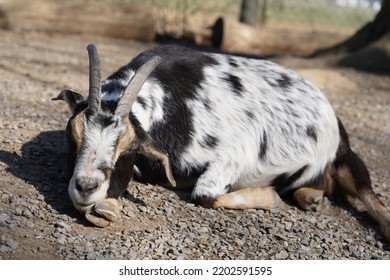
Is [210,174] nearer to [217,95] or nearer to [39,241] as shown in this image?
[217,95]

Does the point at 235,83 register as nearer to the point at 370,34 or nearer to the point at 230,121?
the point at 230,121

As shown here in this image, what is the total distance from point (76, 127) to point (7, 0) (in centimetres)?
633

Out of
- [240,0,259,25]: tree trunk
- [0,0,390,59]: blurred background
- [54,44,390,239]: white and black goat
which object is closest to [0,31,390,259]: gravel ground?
[54,44,390,239]: white and black goat

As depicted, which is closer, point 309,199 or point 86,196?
point 86,196

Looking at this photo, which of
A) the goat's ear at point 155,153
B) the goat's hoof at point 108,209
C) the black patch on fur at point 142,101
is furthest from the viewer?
the black patch on fur at point 142,101

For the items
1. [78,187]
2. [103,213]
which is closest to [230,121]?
[103,213]

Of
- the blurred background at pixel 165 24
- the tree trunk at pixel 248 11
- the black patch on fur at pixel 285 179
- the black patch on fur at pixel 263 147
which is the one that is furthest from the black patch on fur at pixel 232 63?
the tree trunk at pixel 248 11

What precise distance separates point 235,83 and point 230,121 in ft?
1.20

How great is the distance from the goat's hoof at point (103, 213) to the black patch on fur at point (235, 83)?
1552 mm

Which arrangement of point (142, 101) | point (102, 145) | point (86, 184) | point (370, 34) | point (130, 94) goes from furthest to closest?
point (370, 34)
point (142, 101)
point (130, 94)
point (102, 145)
point (86, 184)

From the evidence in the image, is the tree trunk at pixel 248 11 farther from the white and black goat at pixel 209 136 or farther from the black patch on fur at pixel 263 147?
the black patch on fur at pixel 263 147

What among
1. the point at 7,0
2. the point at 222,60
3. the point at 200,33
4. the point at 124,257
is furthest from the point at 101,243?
the point at 200,33

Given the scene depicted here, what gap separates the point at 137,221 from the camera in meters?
4.40

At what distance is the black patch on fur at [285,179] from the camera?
533cm
